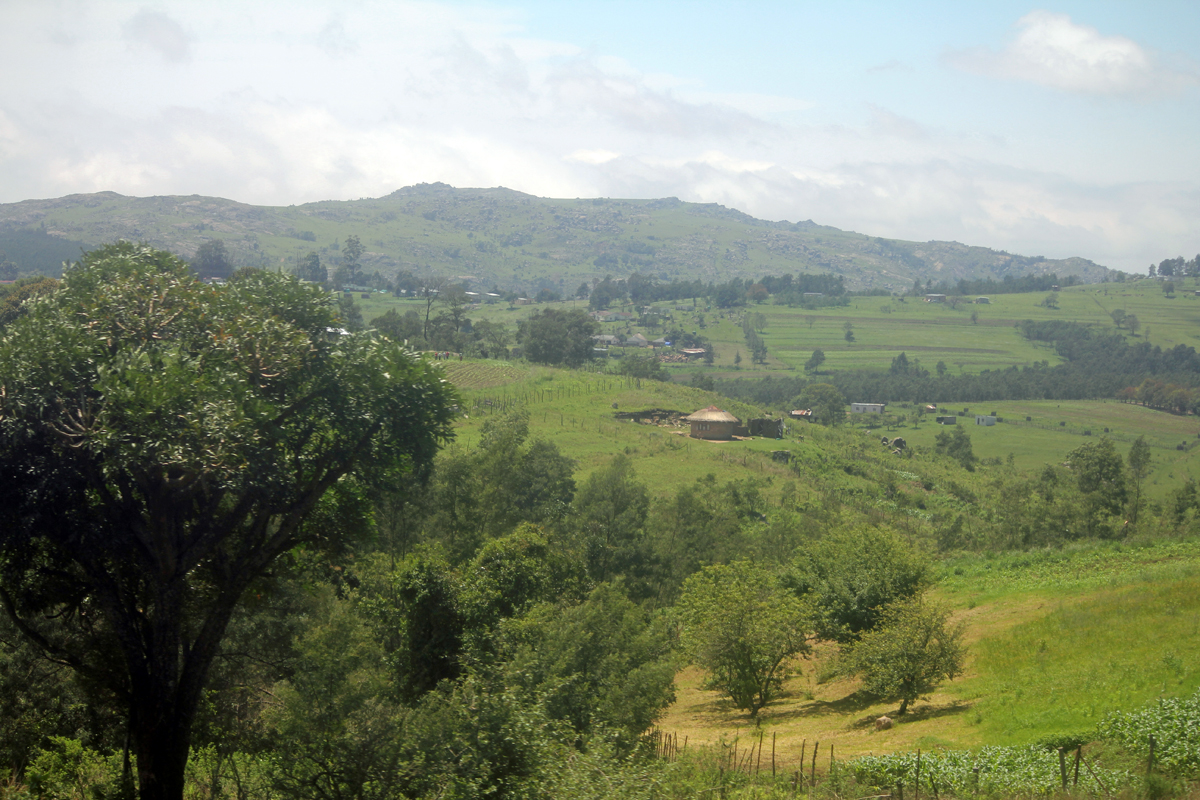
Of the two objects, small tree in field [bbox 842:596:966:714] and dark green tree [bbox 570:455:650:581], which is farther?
dark green tree [bbox 570:455:650:581]

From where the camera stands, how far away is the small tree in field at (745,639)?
21.5 m

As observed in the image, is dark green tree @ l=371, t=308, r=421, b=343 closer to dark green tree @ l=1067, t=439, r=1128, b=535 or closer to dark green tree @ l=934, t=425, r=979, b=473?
dark green tree @ l=934, t=425, r=979, b=473

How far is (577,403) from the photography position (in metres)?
72.5

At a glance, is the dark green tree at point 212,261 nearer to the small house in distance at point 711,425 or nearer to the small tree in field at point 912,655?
the small house in distance at point 711,425

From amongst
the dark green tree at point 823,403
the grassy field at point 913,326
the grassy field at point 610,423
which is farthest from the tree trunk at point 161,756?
the grassy field at point 913,326

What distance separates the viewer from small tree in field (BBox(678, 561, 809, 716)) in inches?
846

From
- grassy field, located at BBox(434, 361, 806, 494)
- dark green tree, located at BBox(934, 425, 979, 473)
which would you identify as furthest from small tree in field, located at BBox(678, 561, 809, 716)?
dark green tree, located at BBox(934, 425, 979, 473)

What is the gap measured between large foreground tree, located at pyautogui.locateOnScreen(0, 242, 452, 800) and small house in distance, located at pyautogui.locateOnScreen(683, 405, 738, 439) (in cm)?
5523

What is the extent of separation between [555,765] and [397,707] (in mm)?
6859

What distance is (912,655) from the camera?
1816cm

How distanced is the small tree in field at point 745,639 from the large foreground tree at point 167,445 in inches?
421

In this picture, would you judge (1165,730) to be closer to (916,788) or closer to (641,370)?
(916,788)

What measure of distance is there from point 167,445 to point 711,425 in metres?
59.7

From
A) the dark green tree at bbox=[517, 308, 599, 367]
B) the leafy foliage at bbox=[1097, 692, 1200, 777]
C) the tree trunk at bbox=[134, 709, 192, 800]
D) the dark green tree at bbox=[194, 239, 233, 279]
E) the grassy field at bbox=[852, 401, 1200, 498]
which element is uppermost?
the dark green tree at bbox=[194, 239, 233, 279]
